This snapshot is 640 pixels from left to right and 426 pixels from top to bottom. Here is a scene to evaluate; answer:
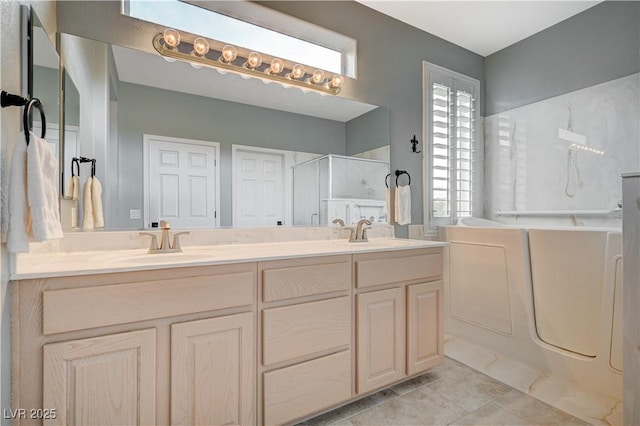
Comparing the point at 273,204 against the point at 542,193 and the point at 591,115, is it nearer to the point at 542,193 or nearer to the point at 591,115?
the point at 542,193

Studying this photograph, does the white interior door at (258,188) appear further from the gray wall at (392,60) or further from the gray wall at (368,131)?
the gray wall at (392,60)

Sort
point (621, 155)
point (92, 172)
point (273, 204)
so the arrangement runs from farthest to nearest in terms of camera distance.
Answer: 1. point (621, 155)
2. point (273, 204)
3. point (92, 172)

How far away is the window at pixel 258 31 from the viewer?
5.67 feet

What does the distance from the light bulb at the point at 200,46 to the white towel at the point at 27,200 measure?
41.9 inches

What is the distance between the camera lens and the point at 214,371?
124 centimetres

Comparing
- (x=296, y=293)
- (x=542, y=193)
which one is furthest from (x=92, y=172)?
(x=542, y=193)

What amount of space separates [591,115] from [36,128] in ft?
11.2

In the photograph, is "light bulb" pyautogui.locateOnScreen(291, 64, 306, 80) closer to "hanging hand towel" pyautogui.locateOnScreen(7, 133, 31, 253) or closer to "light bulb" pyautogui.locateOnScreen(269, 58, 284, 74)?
"light bulb" pyautogui.locateOnScreen(269, 58, 284, 74)

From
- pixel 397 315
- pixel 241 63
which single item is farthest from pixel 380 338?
pixel 241 63

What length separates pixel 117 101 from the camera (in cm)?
161

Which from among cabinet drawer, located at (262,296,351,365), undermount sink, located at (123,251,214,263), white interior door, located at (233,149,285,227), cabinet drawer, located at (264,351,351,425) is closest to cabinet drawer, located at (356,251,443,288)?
cabinet drawer, located at (262,296,351,365)

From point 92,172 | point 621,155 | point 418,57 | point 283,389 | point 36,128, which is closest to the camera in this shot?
point 36,128

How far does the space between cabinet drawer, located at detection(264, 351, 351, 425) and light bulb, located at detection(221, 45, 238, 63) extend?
1.69m

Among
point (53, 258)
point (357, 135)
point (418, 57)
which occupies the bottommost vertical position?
point (53, 258)
